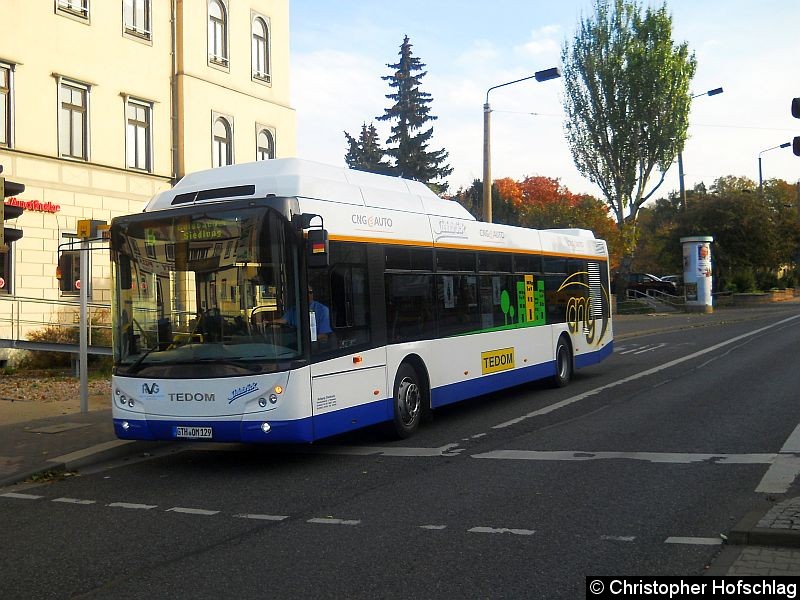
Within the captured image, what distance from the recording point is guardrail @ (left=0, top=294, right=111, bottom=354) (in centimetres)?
2047

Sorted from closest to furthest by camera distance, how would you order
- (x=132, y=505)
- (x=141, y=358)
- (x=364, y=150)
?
(x=132, y=505) → (x=141, y=358) → (x=364, y=150)

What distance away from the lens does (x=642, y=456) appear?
30.1 ft

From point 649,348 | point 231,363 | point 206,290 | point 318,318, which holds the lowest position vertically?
point 649,348

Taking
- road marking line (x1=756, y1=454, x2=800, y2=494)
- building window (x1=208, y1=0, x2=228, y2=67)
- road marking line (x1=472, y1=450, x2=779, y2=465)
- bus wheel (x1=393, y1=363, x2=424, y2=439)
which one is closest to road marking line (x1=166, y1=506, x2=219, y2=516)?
road marking line (x1=472, y1=450, x2=779, y2=465)

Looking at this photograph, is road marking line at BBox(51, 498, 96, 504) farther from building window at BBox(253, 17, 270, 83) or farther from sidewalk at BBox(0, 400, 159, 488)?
building window at BBox(253, 17, 270, 83)

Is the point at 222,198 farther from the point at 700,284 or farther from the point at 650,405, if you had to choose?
the point at 700,284

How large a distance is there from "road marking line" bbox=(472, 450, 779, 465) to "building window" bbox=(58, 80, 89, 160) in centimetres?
1757

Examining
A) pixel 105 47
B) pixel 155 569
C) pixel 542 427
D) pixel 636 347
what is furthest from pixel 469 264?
pixel 105 47

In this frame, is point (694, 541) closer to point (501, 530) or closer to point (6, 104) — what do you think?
point (501, 530)

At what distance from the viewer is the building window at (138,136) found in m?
25.5

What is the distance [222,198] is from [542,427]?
4870 mm

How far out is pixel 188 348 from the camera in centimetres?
918

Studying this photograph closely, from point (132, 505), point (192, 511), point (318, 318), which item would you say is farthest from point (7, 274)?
point (192, 511)

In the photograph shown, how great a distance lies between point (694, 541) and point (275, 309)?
4557 millimetres
